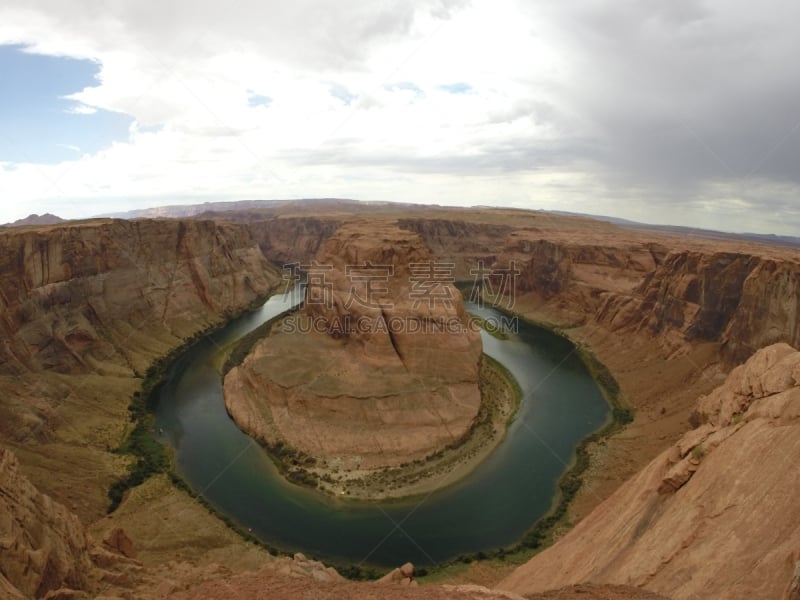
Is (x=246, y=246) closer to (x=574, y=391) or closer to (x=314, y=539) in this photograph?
(x=574, y=391)

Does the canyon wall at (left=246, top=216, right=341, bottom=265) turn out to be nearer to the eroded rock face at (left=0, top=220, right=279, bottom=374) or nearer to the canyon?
the canyon

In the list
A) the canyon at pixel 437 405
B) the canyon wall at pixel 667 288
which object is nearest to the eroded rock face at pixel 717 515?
the canyon at pixel 437 405

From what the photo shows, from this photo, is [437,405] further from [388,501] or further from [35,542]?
[35,542]

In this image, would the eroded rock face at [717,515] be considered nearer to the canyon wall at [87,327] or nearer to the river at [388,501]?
the river at [388,501]

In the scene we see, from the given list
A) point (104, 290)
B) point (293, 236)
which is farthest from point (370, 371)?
point (293, 236)

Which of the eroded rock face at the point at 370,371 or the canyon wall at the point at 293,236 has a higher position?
the canyon wall at the point at 293,236

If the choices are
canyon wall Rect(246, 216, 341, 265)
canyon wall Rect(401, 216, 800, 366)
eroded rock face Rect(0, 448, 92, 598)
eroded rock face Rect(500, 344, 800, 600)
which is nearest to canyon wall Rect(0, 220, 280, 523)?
eroded rock face Rect(0, 448, 92, 598)
